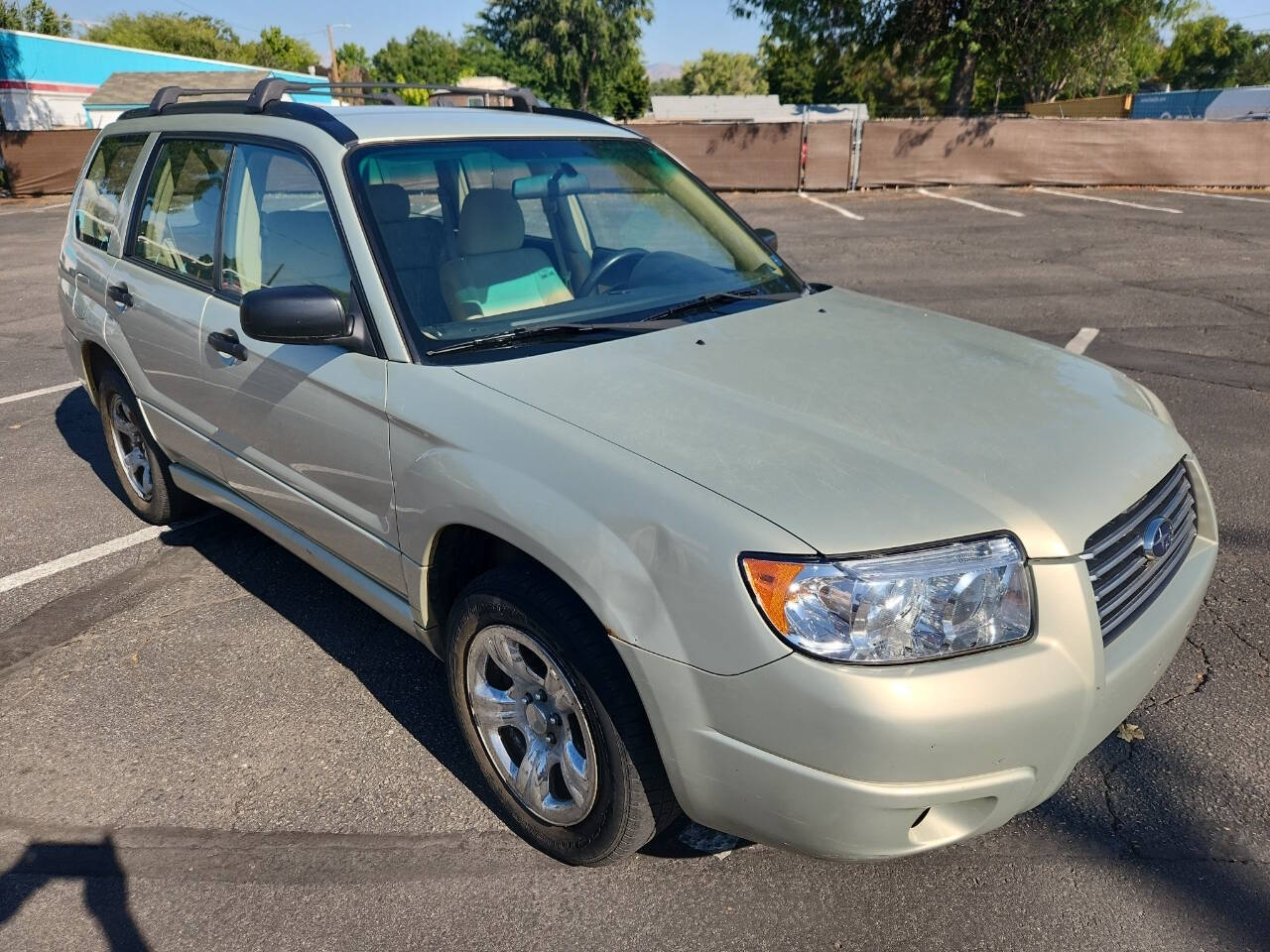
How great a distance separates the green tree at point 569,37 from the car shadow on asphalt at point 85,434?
196 ft

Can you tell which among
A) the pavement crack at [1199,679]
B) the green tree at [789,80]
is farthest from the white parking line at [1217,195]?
the green tree at [789,80]

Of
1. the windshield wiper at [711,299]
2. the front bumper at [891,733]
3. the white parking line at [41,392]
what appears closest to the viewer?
the front bumper at [891,733]

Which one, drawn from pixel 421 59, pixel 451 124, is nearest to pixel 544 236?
pixel 451 124

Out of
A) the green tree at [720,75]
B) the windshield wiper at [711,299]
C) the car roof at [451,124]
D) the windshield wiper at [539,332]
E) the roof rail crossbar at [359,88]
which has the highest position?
the roof rail crossbar at [359,88]

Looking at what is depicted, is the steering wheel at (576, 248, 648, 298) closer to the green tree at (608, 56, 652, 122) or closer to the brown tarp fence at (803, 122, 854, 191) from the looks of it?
the brown tarp fence at (803, 122, 854, 191)

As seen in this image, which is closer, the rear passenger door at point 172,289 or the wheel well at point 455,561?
the wheel well at point 455,561

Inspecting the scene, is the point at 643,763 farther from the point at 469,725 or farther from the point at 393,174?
the point at 393,174

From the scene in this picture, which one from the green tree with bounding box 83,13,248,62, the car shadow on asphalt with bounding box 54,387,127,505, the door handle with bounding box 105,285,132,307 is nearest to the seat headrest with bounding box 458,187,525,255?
the door handle with bounding box 105,285,132,307

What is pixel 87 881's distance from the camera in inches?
101

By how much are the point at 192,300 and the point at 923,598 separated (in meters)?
2.90

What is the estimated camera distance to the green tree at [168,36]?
7712 centimetres

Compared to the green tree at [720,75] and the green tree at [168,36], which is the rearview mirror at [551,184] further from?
the green tree at [720,75]

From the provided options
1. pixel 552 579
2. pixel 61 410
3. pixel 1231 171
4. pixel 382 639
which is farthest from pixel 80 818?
pixel 1231 171

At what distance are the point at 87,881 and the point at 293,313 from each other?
1595mm
